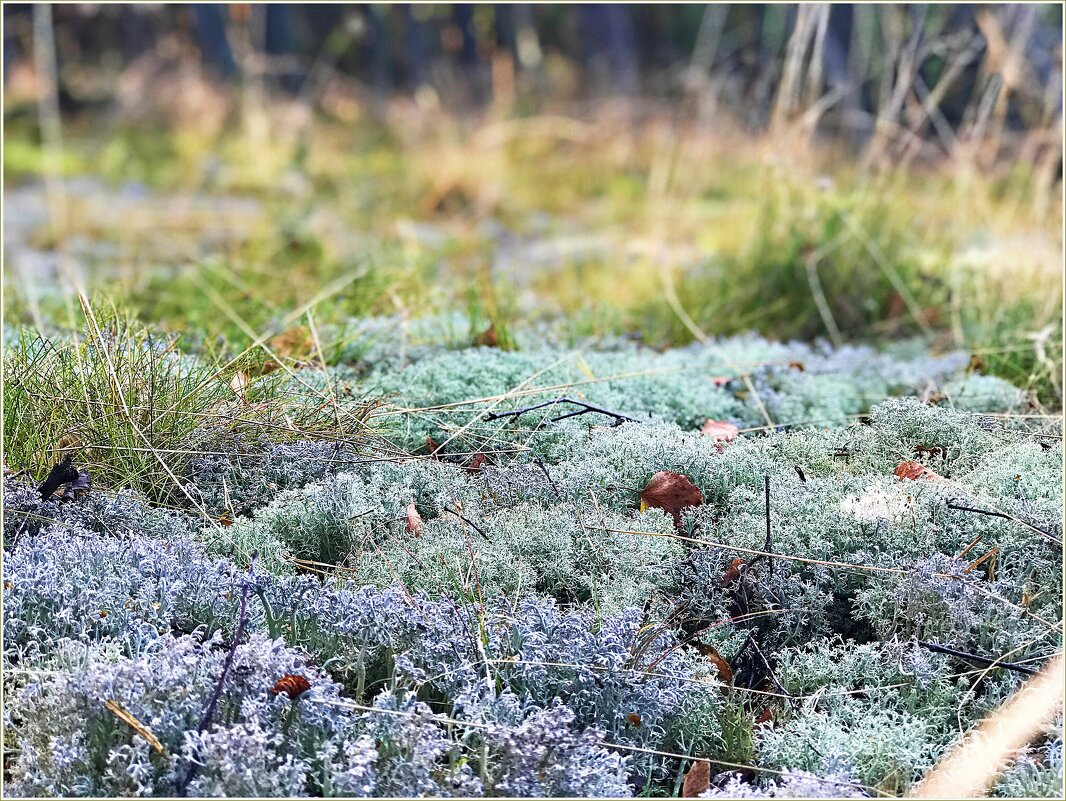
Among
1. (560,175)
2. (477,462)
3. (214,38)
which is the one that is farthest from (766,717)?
(214,38)

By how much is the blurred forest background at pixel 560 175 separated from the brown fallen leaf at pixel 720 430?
33.6 inches

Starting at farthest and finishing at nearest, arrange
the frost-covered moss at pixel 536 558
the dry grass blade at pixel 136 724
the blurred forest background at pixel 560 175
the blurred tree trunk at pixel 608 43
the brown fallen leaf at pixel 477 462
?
1. the blurred tree trunk at pixel 608 43
2. the blurred forest background at pixel 560 175
3. the brown fallen leaf at pixel 477 462
4. the frost-covered moss at pixel 536 558
5. the dry grass blade at pixel 136 724

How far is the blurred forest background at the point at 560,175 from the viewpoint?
12.5 ft

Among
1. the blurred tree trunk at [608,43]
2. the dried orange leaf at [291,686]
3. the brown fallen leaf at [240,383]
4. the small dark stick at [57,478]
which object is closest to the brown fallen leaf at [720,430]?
the brown fallen leaf at [240,383]

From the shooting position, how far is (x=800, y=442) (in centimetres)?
Result: 229

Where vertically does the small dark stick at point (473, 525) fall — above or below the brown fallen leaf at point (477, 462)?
above

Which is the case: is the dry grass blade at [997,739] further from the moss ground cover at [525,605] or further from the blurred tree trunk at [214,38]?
the blurred tree trunk at [214,38]

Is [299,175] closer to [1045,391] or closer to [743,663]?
[1045,391]

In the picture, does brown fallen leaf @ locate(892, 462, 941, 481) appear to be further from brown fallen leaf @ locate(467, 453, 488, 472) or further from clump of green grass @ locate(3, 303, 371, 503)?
clump of green grass @ locate(3, 303, 371, 503)

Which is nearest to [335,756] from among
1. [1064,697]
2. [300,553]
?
[300,553]

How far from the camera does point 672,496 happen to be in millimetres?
2102

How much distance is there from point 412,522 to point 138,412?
0.65 m

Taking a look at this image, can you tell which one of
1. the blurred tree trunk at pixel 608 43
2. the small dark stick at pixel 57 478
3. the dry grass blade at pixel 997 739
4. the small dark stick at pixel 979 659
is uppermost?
the blurred tree trunk at pixel 608 43

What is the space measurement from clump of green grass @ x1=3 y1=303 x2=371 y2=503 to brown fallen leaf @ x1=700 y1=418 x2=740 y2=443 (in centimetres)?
81
